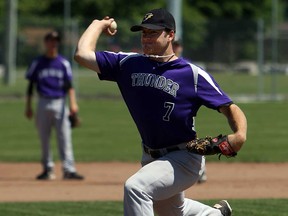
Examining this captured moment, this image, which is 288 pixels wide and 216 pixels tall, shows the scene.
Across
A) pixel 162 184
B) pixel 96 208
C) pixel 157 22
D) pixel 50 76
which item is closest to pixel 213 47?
pixel 50 76

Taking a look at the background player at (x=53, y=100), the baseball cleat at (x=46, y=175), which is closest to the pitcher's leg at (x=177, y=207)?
the background player at (x=53, y=100)

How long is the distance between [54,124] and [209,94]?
6903mm

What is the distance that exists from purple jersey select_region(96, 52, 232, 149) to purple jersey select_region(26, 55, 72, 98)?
640 cm

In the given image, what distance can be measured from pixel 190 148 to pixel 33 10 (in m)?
51.1

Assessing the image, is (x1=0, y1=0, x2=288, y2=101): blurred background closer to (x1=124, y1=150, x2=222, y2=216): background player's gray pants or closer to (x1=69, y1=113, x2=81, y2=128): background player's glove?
(x1=69, y1=113, x2=81, y2=128): background player's glove

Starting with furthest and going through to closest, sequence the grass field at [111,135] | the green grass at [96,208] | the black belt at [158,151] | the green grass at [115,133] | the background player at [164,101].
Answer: the green grass at [115,133], the grass field at [111,135], the green grass at [96,208], the black belt at [158,151], the background player at [164,101]

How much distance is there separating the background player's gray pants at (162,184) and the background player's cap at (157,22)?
2.98 feet

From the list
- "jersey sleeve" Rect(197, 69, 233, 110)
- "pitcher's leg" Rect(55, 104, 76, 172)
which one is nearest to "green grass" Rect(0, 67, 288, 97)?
"pitcher's leg" Rect(55, 104, 76, 172)

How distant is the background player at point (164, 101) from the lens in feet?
21.7

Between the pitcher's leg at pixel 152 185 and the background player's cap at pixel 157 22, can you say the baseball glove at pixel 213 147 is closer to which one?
the pitcher's leg at pixel 152 185

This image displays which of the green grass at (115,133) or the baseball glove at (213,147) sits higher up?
the baseball glove at (213,147)

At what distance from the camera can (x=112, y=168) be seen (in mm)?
14977

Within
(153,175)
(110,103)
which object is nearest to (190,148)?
(153,175)

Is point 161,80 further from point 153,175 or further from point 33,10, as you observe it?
point 33,10
